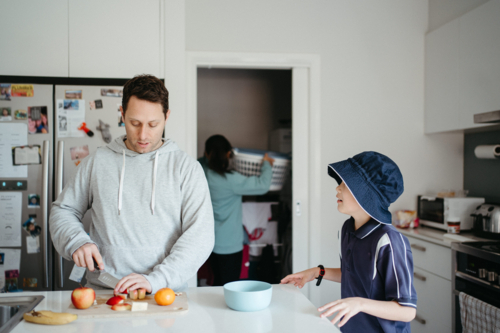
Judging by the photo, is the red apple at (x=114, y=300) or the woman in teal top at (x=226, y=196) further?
the woman in teal top at (x=226, y=196)

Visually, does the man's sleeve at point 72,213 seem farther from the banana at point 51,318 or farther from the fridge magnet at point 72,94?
the fridge magnet at point 72,94

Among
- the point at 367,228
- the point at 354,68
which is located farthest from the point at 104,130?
the point at 354,68

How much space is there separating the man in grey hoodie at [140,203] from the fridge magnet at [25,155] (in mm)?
846

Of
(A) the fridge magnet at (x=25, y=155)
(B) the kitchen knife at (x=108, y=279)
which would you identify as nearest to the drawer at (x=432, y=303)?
(B) the kitchen knife at (x=108, y=279)

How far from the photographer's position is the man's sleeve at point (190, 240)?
48.6 inches

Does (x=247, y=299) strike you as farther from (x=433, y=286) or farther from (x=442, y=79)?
(x=442, y=79)

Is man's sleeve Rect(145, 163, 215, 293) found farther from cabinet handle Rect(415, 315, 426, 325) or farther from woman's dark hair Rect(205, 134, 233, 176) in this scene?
cabinet handle Rect(415, 315, 426, 325)

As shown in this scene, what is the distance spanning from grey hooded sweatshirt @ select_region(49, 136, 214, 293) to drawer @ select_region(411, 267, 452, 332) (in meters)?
1.71

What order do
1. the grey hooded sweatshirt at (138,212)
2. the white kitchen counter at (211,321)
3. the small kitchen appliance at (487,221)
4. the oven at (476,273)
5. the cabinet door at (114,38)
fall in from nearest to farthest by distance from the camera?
the white kitchen counter at (211,321) < the grey hooded sweatshirt at (138,212) < the oven at (476,273) < the cabinet door at (114,38) < the small kitchen appliance at (487,221)

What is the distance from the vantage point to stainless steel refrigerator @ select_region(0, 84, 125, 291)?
6.82 feet

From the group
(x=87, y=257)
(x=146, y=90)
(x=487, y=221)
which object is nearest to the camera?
(x=87, y=257)

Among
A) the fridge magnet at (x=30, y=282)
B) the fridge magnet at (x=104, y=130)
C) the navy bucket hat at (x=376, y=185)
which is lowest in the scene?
the fridge magnet at (x=30, y=282)

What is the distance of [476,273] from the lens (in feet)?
6.93

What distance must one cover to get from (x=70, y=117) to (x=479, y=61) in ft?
8.23
